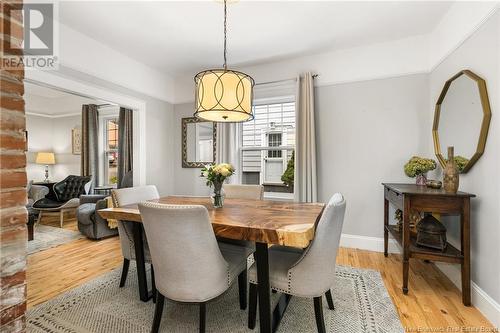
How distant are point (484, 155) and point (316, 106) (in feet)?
6.14

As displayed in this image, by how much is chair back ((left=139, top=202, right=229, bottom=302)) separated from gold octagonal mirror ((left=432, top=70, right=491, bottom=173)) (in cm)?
215

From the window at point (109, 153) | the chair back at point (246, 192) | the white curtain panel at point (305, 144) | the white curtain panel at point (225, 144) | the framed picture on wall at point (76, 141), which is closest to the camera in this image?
the chair back at point (246, 192)

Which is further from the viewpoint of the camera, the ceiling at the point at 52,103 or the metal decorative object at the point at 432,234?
the ceiling at the point at 52,103

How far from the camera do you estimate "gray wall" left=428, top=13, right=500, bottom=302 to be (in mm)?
1742

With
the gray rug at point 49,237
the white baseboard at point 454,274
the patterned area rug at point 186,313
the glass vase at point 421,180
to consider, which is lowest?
the patterned area rug at point 186,313

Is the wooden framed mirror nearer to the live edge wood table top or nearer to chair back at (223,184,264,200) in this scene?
chair back at (223,184,264,200)

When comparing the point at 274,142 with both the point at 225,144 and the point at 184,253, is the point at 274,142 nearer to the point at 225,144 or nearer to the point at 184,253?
the point at 225,144

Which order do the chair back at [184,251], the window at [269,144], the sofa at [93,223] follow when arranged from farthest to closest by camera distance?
the window at [269,144] < the sofa at [93,223] < the chair back at [184,251]

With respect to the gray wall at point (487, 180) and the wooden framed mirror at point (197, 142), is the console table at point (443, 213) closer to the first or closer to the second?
the gray wall at point (487, 180)

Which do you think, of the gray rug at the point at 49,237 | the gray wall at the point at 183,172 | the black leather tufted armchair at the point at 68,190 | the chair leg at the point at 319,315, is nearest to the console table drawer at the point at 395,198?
the chair leg at the point at 319,315

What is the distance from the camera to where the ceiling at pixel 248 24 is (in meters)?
2.36

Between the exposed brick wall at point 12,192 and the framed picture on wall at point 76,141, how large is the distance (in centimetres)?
574

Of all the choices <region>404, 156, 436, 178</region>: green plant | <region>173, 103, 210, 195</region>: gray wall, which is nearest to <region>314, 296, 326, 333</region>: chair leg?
<region>404, 156, 436, 178</region>: green plant

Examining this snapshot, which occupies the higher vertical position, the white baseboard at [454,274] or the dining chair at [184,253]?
the dining chair at [184,253]
